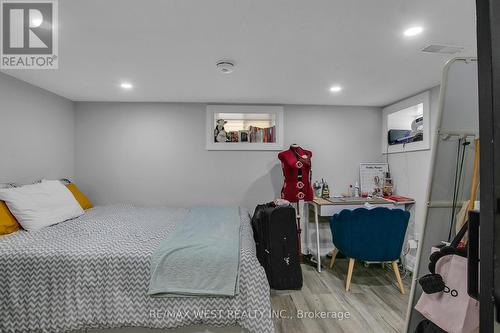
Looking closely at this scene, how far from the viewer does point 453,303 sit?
1.11m

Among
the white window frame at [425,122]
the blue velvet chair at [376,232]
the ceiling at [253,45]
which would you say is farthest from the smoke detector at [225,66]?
the white window frame at [425,122]

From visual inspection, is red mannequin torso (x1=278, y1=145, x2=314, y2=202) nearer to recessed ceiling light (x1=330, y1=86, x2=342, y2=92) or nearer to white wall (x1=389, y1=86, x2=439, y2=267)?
recessed ceiling light (x1=330, y1=86, x2=342, y2=92)

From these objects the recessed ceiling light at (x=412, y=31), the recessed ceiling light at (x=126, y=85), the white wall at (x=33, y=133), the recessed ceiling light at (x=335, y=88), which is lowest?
the white wall at (x=33, y=133)

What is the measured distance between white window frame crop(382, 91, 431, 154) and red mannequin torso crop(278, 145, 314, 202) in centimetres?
130

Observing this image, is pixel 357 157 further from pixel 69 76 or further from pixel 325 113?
pixel 69 76

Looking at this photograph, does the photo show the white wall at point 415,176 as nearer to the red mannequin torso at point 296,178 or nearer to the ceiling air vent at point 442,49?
the ceiling air vent at point 442,49

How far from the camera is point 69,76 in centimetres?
266

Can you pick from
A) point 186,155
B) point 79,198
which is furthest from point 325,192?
point 79,198

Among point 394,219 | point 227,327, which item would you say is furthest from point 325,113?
point 227,327

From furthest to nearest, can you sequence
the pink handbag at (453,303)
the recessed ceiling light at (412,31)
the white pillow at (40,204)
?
1. the white pillow at (40,204)
2. the recessed ceiling light at (412,31)
3. the pink handbag at (453,303)

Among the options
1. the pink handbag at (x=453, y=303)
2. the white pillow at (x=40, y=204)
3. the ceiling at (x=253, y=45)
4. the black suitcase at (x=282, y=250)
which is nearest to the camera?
the pink handbag at (x=453, y=303)

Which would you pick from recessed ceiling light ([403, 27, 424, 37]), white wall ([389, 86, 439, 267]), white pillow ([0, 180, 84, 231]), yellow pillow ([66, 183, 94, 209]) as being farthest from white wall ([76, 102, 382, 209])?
recessed ceiling light ([403, 27, 424, 37])

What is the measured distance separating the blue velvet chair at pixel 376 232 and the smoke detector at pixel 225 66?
6.11 ft

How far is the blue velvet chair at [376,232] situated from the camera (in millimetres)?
2730
